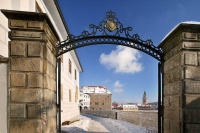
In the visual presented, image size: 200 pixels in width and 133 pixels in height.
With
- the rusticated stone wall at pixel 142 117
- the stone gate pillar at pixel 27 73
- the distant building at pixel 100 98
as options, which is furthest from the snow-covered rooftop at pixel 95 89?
the stone gate pillar at pixel 27 73

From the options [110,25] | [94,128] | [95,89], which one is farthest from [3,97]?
[95,89]

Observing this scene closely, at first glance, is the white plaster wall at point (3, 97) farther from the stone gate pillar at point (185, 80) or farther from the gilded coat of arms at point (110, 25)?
the stone gate pillar at point (185, 80)

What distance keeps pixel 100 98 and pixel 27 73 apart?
82.3 meters

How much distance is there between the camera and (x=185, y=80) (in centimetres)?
420

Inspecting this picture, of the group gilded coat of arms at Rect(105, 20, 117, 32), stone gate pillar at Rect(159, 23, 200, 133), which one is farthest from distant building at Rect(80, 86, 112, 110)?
stone gate pillar at Rect(159, 23, 200, 133)

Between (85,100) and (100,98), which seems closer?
(100,98)

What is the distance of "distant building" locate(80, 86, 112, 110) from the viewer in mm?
83375

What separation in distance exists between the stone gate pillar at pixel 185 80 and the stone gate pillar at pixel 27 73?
277cm

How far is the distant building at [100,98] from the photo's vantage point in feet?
274

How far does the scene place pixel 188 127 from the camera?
412 cm

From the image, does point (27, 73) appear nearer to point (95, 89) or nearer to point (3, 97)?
point (3, 97)

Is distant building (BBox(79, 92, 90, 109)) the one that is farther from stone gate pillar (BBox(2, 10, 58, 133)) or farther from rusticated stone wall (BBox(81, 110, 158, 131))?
stone gate pillar (BBox(2, 10, 58, 133))

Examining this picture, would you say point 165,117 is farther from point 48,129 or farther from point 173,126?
point 48,129

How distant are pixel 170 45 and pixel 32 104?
338cm
